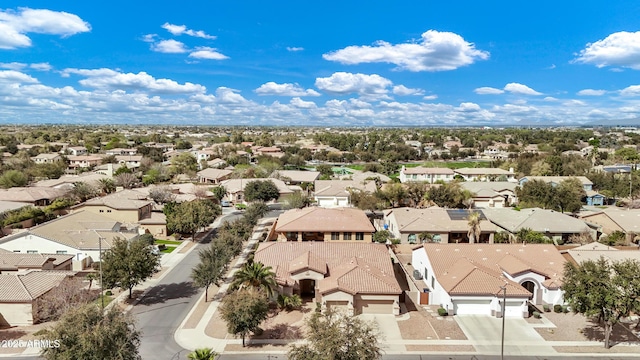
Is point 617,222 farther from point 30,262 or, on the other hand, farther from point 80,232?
point 30,262

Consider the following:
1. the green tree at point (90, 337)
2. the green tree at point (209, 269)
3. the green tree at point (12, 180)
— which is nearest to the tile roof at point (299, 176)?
the green tree at point (12, 180)

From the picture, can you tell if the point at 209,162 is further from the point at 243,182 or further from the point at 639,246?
the point at 639,246

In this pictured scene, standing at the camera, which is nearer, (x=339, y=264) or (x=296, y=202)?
(x=339, y=264)

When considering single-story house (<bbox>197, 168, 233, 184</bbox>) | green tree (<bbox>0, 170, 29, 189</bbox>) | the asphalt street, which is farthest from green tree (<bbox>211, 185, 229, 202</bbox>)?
green tree (<bbox>0, 170, 29, 189</bbox>)

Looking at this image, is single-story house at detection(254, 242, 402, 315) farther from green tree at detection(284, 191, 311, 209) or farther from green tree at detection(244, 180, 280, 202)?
green tree at detection(244, 180, 280, 202)

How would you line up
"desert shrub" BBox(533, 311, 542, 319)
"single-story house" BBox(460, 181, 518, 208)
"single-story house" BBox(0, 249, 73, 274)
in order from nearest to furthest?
"desert shrub" BBox(533, 311, 542, 319) < "single-story house" BBox(0, 249, 73, 274) < "single-story house" BBox(460, 181, 518, 208)

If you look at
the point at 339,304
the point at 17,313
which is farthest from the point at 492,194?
the point at 17,313
